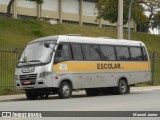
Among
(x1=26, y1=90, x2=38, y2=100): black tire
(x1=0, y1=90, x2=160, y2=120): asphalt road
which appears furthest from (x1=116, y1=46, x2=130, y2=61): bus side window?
(x1=0, y1=90, x2=160, y2=120): asphalt road

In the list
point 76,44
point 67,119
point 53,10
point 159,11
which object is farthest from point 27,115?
point 53,10

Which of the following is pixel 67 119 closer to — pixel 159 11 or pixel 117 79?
pixel 117 79

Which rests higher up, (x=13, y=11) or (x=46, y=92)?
(x=13, y=11)

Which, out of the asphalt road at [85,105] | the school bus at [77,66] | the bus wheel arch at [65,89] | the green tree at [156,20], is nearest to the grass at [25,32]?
the school bus at [77,66]

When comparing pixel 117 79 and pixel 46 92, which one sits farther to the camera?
pixel 117 79

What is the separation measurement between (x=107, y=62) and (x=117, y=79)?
→ 121 centimetres

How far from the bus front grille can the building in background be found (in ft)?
177

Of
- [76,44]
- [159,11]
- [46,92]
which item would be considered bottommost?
[46,92]

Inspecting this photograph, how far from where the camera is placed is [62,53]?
80.2 feet

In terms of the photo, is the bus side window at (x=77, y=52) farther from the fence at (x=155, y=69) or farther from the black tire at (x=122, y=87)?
the fence at (x=155, y=69)

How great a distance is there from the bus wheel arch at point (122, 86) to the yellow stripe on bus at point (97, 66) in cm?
60

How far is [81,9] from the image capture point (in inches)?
3738

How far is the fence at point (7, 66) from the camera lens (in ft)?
91.0

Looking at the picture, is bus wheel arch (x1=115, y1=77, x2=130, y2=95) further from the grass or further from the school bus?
the grass
